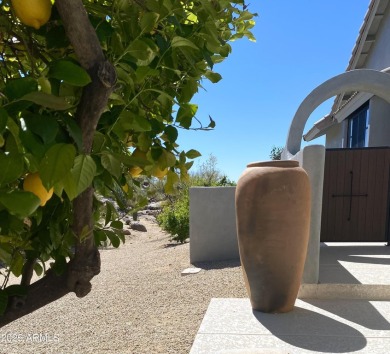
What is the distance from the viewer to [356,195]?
256 inches

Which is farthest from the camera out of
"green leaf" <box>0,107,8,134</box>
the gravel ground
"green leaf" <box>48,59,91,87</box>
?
the gravel ground

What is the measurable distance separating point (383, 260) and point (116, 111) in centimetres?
520

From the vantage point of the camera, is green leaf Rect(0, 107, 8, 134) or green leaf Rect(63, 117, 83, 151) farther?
green leaf Rect(63, 117, 83, 151)

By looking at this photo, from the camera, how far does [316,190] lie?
3.90 meters

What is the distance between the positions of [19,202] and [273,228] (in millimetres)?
3009

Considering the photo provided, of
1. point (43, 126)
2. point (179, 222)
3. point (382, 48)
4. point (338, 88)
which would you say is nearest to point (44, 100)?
point (43, 126)

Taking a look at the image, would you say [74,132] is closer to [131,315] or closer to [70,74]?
[70,74]

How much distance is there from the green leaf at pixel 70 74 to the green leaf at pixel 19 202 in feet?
0.73

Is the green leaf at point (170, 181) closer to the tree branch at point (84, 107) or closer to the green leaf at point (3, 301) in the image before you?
the tree branch at point (84, 107)

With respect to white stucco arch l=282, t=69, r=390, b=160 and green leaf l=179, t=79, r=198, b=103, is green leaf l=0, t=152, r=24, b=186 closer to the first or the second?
green leaf l=179, t=79, r=198, b=103

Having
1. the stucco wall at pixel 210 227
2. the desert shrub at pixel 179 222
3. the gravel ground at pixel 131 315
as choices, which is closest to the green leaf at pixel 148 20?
the gravel ground at pixel 131 315

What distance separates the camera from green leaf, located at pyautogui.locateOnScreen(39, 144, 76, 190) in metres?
0.61

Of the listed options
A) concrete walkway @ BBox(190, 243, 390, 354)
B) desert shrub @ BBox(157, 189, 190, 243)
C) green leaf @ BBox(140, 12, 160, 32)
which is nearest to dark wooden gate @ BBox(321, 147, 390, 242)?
concrete walkway @ BBox(190, 243, 390, 354)

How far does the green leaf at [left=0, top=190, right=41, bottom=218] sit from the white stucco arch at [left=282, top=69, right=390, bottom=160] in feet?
14.9
